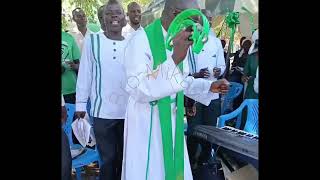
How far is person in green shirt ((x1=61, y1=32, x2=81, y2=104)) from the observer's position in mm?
4699

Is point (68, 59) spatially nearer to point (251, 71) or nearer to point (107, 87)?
point (107, 87)

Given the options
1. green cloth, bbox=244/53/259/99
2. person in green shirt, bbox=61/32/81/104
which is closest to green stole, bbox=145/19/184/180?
person in green shirt, bbox=61/32/81/104

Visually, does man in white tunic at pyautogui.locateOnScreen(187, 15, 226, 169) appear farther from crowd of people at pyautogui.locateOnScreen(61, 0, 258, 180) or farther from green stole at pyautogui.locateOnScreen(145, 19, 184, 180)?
green stole at pyautogui.locateOnScreen(145, 19, 184, 180)

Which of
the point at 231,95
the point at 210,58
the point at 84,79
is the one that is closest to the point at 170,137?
the point at 84,79

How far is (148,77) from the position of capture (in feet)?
9.32

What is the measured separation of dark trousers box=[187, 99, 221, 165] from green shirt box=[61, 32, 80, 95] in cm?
114

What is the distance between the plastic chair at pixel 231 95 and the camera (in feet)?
20.2

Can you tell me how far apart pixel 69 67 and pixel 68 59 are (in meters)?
0.15

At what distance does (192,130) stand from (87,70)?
0.90 meters

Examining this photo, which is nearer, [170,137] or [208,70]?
[170,137]

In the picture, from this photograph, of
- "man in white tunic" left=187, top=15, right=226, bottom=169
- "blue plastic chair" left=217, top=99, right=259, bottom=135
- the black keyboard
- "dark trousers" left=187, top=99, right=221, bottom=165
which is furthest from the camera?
"man in white tunic" left=187, top=15, right=226, bottom=169
